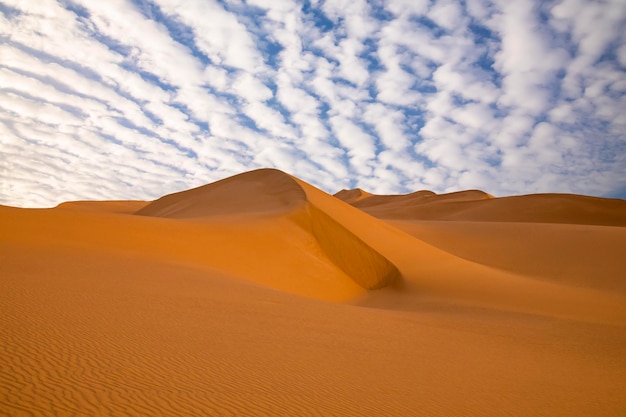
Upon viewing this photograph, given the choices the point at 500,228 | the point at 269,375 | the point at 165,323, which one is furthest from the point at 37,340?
the point at 500,228

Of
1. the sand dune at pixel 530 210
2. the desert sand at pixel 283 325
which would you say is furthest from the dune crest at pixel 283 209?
the sand dune at pixel 530 210

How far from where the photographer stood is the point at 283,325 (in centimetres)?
745

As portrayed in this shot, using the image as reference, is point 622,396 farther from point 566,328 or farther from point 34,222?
point 34,222

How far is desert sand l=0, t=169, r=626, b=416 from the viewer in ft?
14.1

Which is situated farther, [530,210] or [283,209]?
[530,210]

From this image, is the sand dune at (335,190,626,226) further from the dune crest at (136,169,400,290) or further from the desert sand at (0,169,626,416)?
the desert sand at (0,169,626,416)

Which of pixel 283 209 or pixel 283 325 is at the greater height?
pixel 283 209

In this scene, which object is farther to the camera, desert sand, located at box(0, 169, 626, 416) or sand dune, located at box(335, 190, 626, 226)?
sand dune, located at box(335, 190, 626, 226)

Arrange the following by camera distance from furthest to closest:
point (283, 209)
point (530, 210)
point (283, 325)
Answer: point (530, 210)
point (283, 209)
point (283, 325)

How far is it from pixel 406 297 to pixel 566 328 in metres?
6.39

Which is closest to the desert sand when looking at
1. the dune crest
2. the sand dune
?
the dune crest

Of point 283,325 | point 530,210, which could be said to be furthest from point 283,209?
point 530,210

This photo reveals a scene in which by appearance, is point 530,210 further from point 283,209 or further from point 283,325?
point 283,325

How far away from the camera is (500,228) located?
3105cm
